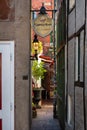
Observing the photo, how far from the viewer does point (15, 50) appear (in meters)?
10.6

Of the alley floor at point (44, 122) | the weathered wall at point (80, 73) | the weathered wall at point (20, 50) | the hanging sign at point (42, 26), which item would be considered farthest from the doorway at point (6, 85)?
the alley floor at point (44, 122)

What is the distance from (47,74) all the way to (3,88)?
23586mm

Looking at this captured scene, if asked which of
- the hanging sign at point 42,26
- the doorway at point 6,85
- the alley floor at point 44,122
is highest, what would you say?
the hanging sign at point 42,26

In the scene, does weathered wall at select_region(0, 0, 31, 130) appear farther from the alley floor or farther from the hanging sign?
the alley floor

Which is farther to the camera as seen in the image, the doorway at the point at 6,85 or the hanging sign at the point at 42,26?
the hanging sign at the point at 42,26

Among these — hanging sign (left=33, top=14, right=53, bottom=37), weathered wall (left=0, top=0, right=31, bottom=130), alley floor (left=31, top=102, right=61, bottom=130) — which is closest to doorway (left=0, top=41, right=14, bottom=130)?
weathered wall (left=0, top=0, right=31, bottom=130)

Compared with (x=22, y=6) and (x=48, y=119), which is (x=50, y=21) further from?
(x=48, y=119)

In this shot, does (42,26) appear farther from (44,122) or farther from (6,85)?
(44,122)

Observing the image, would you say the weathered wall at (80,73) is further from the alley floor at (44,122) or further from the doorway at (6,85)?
the alley floor at (44,122)

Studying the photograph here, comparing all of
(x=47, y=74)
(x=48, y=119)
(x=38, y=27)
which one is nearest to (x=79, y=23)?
(x=38, y=27)

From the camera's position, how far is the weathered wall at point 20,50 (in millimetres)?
10617

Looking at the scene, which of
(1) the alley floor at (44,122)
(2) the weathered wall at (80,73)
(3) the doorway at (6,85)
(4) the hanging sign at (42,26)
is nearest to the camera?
(2) the weathered wall at (80,73)

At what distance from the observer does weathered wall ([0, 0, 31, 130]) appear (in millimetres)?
10617

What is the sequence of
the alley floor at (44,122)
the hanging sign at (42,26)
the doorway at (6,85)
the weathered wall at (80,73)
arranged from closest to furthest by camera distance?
the weathered wall at (80,73) → the doorway at (6,85) → the hanging sign at (42,26) → the alley floor at (44,122)
